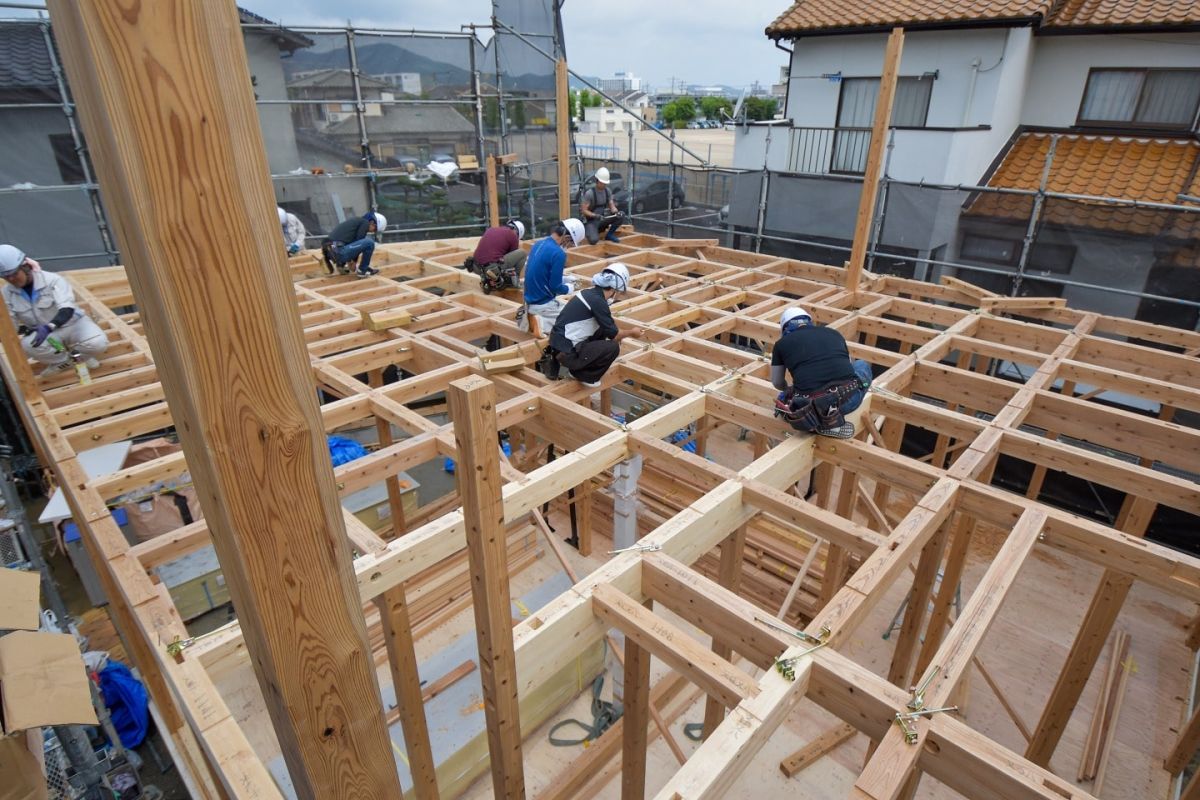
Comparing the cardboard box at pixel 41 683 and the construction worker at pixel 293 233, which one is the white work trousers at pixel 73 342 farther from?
the cardboard box at pixel 41 683

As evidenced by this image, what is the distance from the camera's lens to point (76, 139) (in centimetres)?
960

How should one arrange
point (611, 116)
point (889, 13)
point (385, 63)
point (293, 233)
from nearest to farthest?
point (293, 233)
point (889, 13)
point (385, 63)
point (611, 116)

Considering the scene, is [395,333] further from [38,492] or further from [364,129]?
[364,129]

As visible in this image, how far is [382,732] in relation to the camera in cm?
161

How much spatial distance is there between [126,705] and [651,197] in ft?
42.6

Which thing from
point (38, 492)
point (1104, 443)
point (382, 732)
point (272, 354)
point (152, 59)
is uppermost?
point (152, 59)

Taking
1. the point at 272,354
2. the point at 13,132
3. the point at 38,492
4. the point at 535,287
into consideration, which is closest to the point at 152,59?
the point at 272,354

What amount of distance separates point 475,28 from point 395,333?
8638 millimetres

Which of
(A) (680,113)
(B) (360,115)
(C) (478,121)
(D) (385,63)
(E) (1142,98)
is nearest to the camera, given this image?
(E) (1142,98)

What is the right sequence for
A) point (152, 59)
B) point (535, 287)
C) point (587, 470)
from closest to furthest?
Answer: point (152, 59)
point (587, 470)
point (535, 287)

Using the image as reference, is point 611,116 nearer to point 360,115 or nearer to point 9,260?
point 360,115

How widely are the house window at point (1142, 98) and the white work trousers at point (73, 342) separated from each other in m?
15.1

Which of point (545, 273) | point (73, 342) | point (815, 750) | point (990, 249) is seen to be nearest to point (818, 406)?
point (815, 750)

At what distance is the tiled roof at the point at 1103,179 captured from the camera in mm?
8758
